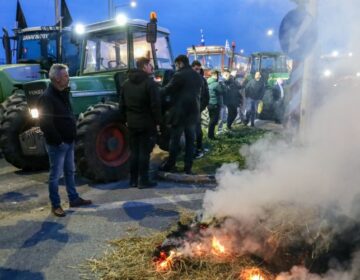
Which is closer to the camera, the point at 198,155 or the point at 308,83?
the point at 308,83

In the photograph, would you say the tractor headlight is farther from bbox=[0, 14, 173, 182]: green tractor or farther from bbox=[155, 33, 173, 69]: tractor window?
bbox=[155, 33, 173, 69]: tractor window

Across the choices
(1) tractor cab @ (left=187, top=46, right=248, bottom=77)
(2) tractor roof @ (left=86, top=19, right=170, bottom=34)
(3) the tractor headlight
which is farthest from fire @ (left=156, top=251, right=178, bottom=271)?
(1) tractor cab @ (left=187, top=46, right=248, bottom=77)

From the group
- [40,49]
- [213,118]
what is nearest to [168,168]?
[213,118]

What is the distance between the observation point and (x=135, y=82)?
6.51 meters

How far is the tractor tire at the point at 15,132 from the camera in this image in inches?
321

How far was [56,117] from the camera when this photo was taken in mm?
5402

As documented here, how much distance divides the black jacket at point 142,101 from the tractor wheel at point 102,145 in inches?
32.8

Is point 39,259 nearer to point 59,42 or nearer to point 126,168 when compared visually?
point 126,168

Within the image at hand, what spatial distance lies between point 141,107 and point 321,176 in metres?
3.41

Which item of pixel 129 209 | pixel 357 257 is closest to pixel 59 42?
pixel 129 209

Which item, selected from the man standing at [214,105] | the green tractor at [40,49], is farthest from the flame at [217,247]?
the green tractor at [40,49]

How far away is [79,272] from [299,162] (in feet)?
7.73

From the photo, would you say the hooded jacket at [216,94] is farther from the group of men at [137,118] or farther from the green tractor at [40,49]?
the group of men at [137,118]

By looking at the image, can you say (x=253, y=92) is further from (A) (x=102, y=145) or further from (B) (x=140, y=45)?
(A) (x=102, y=145)
